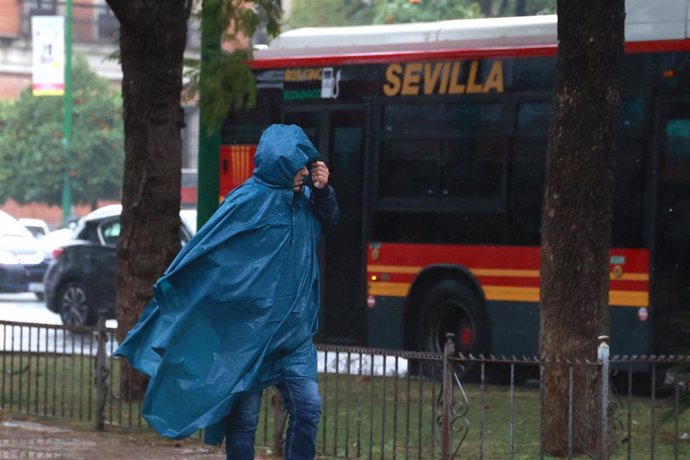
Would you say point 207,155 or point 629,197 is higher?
point 207,155

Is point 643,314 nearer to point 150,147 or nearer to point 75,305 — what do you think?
point 150,147

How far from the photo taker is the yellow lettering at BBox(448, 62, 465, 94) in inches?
569

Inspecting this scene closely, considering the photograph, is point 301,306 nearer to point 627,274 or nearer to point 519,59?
point 627,274

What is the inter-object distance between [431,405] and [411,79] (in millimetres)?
6171

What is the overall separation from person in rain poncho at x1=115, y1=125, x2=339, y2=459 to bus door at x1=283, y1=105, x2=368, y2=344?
26.7 ft

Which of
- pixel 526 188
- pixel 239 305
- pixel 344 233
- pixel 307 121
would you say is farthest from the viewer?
pixel 307 121

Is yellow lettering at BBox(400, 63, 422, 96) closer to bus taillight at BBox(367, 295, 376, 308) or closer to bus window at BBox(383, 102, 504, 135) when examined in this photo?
bus window at BBox(383, 102, 504, 135)

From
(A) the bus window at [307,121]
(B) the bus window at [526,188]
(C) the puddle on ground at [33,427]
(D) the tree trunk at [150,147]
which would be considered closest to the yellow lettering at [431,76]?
(B) the bus window at [526,188]

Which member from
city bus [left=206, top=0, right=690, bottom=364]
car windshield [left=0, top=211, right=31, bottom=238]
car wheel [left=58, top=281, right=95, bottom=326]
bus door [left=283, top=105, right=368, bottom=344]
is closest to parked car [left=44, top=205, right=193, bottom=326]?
car wheel [left=58, top=281, right=95, bottom=326]

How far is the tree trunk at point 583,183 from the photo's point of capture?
8.93m

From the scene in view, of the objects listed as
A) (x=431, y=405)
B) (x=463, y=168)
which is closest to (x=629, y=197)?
(x=463, y=168)

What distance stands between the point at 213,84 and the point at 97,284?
6707 mm

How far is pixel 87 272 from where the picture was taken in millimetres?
19672

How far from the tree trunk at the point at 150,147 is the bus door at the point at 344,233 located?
3.46 meters
